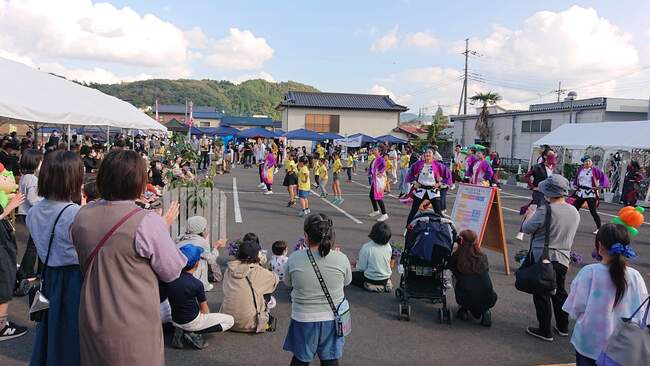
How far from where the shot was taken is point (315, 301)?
10.5 ft

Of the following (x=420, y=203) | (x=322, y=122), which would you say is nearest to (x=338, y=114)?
(x=322, y=122)

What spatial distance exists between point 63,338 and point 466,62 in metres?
50.9

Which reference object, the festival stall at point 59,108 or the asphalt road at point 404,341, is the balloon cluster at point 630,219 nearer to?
the asphalt road at point 404,341

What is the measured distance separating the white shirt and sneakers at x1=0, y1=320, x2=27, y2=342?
10.4 metres

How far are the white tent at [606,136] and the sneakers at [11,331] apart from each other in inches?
660

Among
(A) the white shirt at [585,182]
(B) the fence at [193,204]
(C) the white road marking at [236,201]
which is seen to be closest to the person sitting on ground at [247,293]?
(B) the fence at [193,204]

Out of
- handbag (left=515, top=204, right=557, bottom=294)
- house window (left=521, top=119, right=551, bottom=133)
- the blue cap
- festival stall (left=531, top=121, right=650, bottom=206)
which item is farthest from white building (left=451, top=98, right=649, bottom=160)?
the blue cap

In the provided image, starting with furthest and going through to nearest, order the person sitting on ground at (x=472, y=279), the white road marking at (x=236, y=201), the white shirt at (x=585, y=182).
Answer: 1. the white road marking at (x=236, y=201)
2. the white shirt at (x=585, y=182)
3. the person sitting on ground at (x=472, y=279)

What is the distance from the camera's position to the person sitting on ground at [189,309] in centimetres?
426

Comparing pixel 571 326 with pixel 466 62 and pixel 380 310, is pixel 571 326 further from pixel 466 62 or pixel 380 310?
pixel 466 62

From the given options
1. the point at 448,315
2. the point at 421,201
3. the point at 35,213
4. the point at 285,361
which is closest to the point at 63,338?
the point at 35,213

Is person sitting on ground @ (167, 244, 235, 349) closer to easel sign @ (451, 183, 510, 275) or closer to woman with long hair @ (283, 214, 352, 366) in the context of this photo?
woman with long hair @ (283, 214, 352, 366)

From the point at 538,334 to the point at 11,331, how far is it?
5.17 m

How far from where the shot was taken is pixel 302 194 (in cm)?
1208
